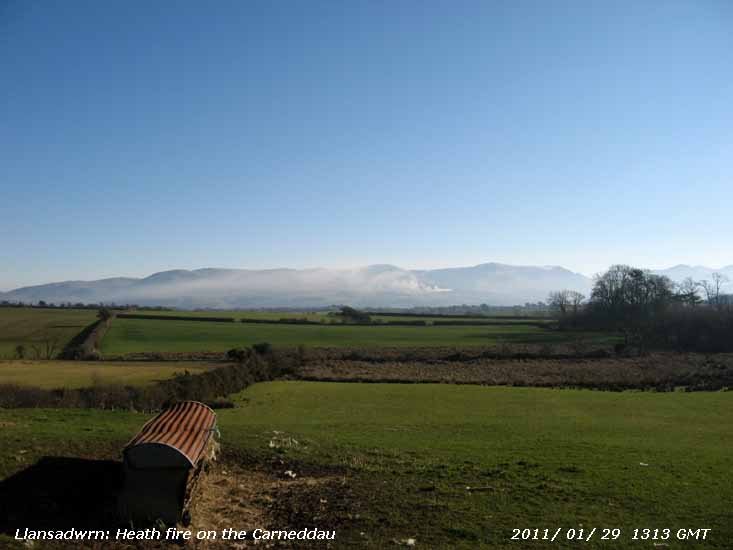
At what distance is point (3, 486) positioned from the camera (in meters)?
11.1

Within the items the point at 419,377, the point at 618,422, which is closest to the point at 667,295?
the point at 419,377

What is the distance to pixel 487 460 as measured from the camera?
49.8ft

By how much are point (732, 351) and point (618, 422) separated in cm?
5735

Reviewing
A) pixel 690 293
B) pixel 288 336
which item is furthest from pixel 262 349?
pixel 690 293

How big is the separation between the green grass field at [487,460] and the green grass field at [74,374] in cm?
1426

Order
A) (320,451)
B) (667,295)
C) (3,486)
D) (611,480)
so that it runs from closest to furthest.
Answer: (3,486) → (611,480) → (320,451) → (667,295)

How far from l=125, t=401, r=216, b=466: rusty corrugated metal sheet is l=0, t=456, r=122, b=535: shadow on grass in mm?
1386

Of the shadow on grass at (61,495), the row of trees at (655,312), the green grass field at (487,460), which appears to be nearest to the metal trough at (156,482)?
the shadow on grass at (61,495)

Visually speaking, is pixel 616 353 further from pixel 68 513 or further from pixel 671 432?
pixel 68 513

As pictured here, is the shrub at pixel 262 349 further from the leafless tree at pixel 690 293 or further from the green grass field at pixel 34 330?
the leafless tree at pixel 690 293

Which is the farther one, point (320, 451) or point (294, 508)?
point (320, 451)

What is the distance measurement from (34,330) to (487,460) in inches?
3395

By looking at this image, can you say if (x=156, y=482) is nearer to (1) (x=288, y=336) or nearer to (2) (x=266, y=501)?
(2) (x=266, y=501)

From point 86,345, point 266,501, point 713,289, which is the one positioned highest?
point 713,289
